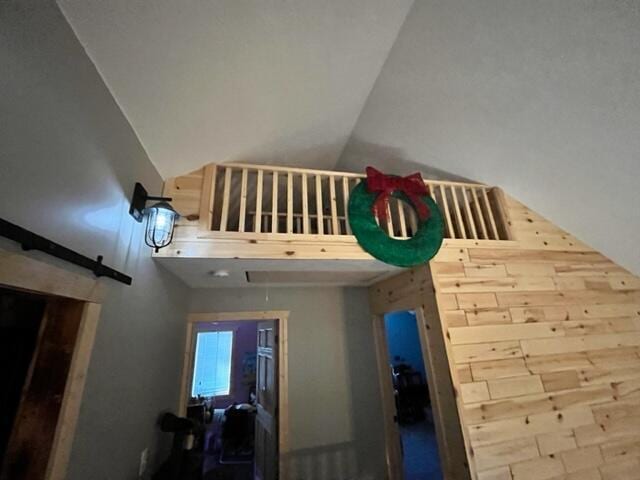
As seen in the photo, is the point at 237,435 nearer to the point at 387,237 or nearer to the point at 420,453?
the point at 420,453

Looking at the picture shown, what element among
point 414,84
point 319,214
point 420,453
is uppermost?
point 414,84

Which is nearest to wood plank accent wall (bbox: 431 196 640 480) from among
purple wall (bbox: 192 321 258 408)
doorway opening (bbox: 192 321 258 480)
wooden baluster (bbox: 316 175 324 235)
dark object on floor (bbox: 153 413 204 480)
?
wooden baluster (bbox: 316 175 324 235)

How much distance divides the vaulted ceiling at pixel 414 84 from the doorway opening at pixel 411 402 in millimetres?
2182

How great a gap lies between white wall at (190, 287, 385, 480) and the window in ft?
12.6

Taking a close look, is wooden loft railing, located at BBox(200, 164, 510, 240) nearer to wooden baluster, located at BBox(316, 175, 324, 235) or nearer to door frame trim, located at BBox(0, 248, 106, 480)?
wooden baluster, located at BBox(316, 175, 324, 235)

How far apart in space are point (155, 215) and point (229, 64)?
2.93 ft

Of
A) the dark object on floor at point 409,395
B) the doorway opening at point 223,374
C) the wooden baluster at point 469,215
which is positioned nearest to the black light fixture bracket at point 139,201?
the wooden baluster at point 469,215

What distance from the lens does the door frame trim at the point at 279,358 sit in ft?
7.86


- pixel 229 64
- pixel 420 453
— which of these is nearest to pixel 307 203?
pixel 229 64

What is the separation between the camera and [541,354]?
1.97 meters

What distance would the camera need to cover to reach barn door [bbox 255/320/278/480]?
262 centimetres

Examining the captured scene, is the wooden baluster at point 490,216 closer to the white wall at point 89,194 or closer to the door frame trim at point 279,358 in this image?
the door frame trim at point 279,358

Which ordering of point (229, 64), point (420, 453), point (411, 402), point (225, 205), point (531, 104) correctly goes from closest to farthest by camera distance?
point (229, 64)
point (531, 104)
point (225, 205)
point (420, 453)
point (411, 402)

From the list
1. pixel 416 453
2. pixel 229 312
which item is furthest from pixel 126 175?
pixel 416 453
